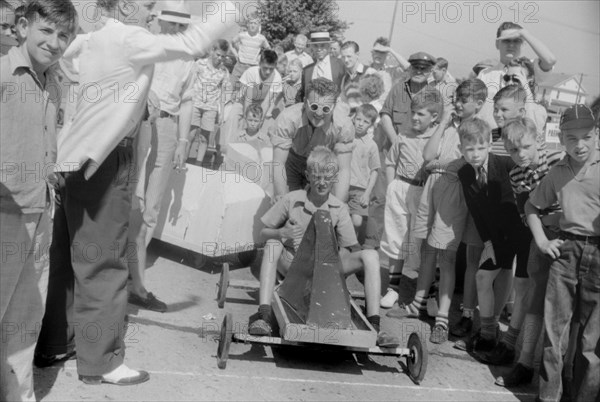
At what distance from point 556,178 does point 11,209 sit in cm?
341

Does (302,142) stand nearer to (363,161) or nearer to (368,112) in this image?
(363,161)

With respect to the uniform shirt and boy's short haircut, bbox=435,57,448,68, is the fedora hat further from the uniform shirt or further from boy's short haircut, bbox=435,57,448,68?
the uniform shirt

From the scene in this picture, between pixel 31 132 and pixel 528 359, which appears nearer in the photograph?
pixel 31 132

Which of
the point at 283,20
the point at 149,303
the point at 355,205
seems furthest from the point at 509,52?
the point at 283,20

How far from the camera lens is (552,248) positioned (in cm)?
507

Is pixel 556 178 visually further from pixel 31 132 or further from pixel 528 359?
pixel 31 132

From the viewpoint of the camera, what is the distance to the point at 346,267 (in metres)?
6.13

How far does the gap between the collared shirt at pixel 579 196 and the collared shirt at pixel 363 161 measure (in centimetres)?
300

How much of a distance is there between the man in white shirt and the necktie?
8.17 ft

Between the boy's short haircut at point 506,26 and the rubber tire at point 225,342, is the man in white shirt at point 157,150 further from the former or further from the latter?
the boy's short haircut at point 506,26

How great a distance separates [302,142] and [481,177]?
1601 mm

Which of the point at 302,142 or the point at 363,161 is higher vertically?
the point at 302,142

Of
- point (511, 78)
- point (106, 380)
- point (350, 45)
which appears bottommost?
point (106, 380)

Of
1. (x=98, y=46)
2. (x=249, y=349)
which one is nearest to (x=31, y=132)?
(x=98, y=46)
